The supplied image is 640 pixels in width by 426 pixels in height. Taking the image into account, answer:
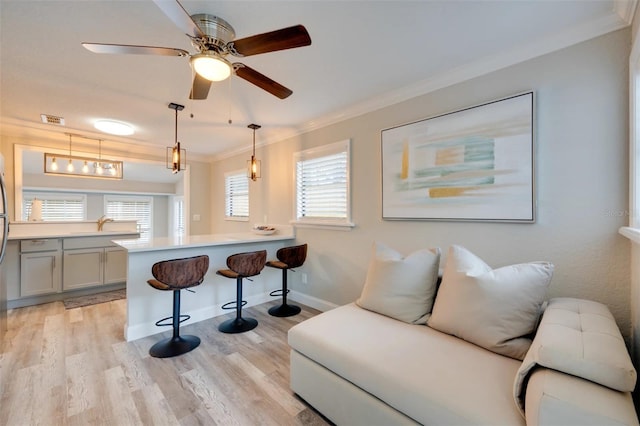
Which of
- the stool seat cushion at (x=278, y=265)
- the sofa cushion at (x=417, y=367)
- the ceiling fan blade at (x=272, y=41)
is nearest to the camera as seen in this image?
the sofa cushion at (x=417, y=367)

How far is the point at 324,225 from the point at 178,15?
2.51 meters

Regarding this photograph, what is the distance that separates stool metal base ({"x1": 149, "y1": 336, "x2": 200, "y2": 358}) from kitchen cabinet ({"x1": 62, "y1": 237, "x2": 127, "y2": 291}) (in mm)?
2304

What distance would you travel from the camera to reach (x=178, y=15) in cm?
132

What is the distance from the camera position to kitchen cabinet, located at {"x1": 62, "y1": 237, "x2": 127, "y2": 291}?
3873mm

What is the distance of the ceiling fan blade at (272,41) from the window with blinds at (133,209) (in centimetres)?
808

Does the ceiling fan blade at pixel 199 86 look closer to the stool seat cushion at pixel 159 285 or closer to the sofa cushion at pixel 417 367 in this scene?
the stool seat cushion at pixel 159 285

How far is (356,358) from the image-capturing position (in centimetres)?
151

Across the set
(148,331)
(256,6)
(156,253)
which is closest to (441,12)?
(256,6)

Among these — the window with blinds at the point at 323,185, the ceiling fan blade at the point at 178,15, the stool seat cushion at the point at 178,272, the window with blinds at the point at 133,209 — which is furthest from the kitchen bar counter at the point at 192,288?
the window with blinds at the point at 133,209

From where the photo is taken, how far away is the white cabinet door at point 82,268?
386 cm

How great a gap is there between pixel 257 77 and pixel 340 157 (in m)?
1.56

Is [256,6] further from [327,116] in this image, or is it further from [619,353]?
[619,353]

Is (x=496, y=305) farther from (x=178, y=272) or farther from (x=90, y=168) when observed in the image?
(x=90, y=168)

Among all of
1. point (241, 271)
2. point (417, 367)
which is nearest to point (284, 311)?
point (241, 271)
